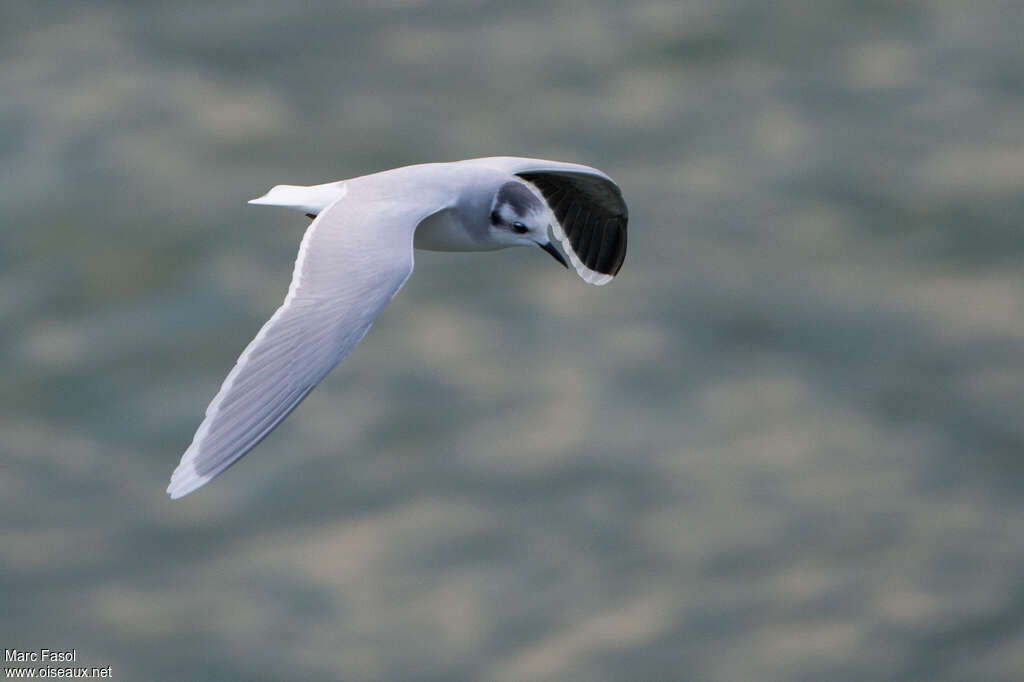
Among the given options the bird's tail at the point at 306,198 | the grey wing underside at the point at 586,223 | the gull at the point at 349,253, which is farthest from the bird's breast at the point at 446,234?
the grey wing underside at the point at 586,223

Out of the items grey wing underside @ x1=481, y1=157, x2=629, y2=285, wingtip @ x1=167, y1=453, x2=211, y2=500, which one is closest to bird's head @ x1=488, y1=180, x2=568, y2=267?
grey wing underside @ x1=481, y1=157, x2=629, y2=285

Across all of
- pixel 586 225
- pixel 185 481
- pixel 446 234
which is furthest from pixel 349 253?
pixel 586 225

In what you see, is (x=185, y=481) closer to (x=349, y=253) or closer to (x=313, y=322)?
(x=313, y=322)

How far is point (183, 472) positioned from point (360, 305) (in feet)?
3.13

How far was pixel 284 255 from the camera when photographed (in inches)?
520

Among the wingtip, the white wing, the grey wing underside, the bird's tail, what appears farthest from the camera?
the grey wing underside

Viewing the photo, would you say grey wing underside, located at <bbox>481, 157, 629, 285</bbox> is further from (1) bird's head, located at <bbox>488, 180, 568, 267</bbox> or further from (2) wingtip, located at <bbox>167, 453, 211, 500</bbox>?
(2) wingtip, located at <bbox>167, 453, 211, 500</bbox>

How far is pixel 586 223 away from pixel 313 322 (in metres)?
2.17

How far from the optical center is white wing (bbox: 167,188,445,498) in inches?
234

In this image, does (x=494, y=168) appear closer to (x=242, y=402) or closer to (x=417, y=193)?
(x=417, y=193)

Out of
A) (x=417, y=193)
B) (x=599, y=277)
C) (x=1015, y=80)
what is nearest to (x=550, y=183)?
(x=599, y=277)

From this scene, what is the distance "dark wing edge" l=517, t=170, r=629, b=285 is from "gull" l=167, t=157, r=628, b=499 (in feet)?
0.13

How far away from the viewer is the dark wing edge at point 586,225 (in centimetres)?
816

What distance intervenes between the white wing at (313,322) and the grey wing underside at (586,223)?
1.36 metres
